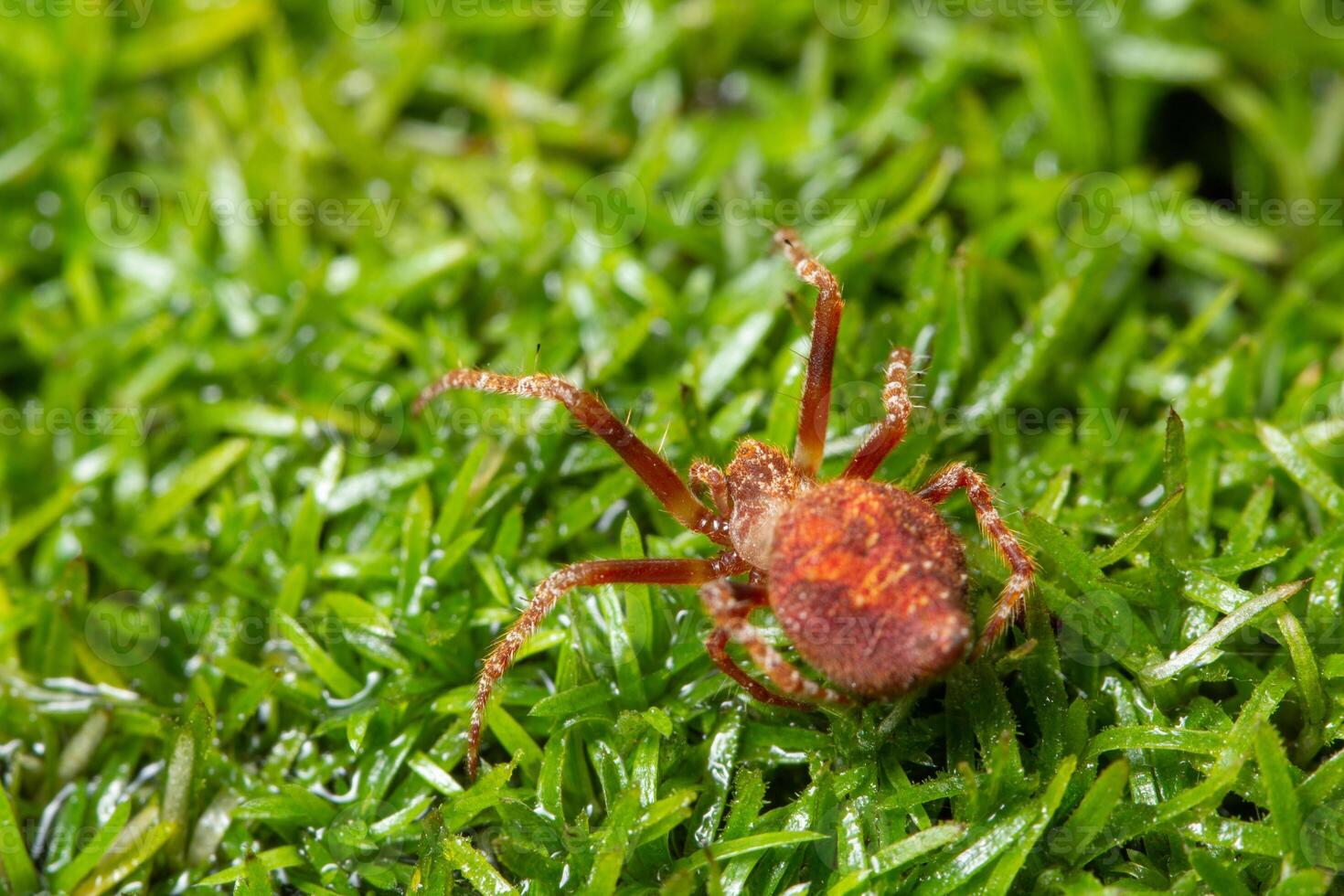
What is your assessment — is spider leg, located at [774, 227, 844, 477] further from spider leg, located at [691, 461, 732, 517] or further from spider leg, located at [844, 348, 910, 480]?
spider leg, located at [691, 461, 732, 517]

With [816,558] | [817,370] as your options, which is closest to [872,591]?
[816,558]

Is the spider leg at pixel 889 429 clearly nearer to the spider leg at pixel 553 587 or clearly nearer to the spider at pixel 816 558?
the spider at pixel 816 558

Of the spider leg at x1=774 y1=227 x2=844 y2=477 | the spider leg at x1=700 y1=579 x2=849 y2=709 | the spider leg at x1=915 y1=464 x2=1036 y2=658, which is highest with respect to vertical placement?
the spider leg at x1=774 y1=227 x2=844 y2=477

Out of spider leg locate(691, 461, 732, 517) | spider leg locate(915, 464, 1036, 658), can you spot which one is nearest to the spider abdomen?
spider leg locate(915, 464, 1036, 658)

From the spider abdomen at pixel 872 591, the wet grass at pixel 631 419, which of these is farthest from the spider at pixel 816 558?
the wet grass at pixel 631 419

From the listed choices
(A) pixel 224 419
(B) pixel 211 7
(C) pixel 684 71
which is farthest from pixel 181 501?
Result: (C) pixel 684 71
